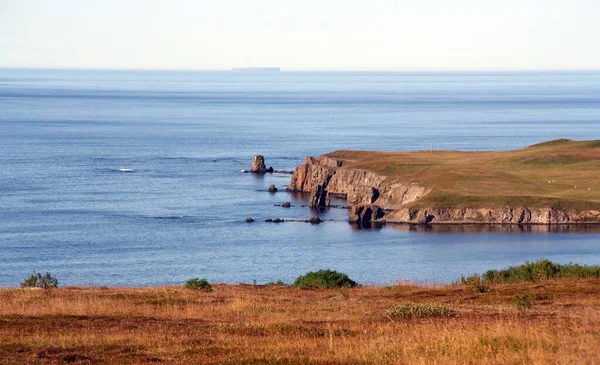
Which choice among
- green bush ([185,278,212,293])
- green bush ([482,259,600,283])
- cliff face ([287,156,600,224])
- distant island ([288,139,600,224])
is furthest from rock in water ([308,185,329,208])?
green bush ([185,278,212,293])

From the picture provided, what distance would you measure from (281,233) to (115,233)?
17.8m

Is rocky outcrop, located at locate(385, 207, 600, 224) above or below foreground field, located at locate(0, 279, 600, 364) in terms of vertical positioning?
above

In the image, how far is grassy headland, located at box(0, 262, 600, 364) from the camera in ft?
48.2

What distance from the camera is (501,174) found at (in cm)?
12638

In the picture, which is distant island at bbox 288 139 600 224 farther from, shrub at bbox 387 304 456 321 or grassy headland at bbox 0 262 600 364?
shrub at bbox 387 304 456 321

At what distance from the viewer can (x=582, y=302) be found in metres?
23.3

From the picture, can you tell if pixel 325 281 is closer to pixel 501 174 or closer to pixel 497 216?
pixel 497 216

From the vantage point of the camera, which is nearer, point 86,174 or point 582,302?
point 582,302

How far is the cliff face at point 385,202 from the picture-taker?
4294 inches

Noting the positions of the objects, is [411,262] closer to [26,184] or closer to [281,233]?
[281,233]

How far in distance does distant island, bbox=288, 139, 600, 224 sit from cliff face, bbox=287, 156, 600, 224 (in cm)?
11

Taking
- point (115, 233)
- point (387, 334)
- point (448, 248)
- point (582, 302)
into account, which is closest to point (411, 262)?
point (448, 248)

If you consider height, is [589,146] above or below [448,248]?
above

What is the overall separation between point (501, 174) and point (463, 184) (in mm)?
9423
